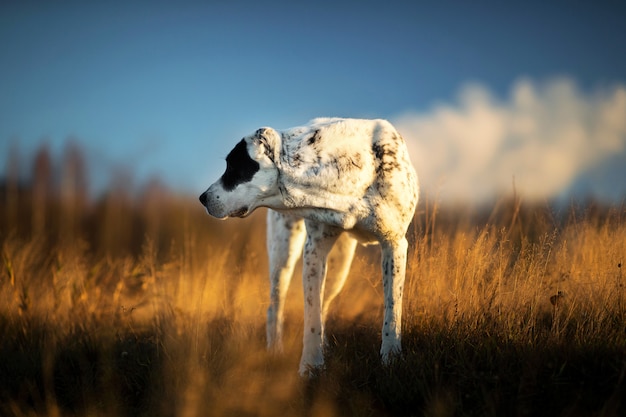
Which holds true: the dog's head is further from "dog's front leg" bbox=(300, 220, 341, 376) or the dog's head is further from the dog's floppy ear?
"dog's front leg" bbox=(300, 220, 341, 376)

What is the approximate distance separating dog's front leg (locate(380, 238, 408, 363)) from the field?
0.21 meters

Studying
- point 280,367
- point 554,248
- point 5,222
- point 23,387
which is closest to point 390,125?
point 554,248

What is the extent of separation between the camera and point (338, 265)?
5.92 meters

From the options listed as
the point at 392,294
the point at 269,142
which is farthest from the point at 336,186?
the point at 392,294

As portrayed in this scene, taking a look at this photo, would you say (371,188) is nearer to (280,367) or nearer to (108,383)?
(280,367)

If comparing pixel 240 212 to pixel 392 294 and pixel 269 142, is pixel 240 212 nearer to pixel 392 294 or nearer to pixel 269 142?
pixel 269 142

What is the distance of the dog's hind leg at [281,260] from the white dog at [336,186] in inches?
40.9

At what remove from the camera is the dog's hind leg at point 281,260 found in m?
5.88

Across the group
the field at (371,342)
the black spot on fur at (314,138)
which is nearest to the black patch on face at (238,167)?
→ the black spot on fur at (314,138)

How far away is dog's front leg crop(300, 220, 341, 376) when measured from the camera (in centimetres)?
489

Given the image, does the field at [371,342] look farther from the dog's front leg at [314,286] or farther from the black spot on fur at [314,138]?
the black spot on fur at [314,138]

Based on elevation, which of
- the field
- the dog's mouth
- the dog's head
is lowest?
the field

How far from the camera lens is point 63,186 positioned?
50.6 ft

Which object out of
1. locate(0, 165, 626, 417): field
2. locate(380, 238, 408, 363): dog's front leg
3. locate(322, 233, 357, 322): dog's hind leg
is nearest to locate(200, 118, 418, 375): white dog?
locate(380, 238, 408, 363): dog's front leg
